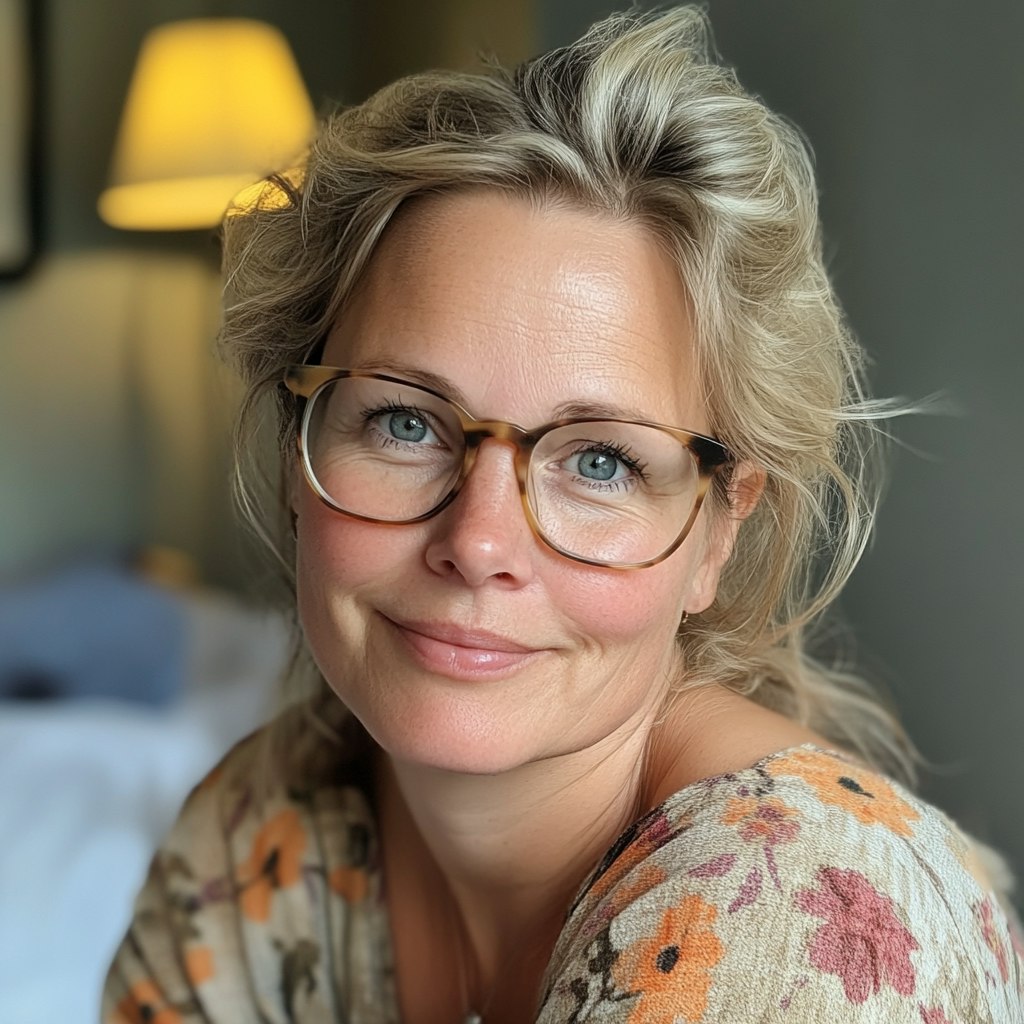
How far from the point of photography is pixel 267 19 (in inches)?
144

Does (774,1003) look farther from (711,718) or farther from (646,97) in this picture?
(646,97)

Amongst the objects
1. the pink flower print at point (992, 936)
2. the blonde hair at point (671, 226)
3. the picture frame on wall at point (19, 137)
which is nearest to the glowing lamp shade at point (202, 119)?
the picture frame on wall at point (19, 137)

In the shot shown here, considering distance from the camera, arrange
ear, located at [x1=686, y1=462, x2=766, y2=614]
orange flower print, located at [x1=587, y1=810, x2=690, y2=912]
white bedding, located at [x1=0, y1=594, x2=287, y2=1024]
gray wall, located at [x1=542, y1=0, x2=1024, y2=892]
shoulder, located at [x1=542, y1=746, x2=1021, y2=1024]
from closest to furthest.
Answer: shoulder, located at [x1=542, y1=746, x2=1021, y2=1024]
orange flower print, located at [x1=587, y1=810, x2=690, y2=912]
ear, located at [x1=686, y1=462, x2=766, y2=614]
gray wall, located at [x1=542, y1=0, x2=1024, y2=892]
white bedding, located at [x1=0, y1=594, x2=287, y2=1024]

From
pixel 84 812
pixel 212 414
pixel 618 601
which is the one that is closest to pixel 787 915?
pixel 618 601

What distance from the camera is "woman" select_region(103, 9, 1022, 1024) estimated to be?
2.56 ft

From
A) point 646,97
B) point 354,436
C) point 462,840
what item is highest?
point 646,97

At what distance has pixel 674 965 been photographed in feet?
2.42

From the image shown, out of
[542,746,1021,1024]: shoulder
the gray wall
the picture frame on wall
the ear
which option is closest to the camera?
[542,746,1021,1024]: shoulder

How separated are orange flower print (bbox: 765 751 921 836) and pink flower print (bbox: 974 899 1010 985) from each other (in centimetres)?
8

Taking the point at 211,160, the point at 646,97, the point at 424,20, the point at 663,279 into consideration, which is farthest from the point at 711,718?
the point at 424,20

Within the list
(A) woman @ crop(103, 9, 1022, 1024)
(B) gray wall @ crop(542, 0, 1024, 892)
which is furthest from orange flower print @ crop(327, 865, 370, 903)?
(B) gray wall @ crop(542, 0, 1024, 892)

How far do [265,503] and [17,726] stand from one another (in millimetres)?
1253

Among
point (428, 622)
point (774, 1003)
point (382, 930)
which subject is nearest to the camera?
point (774, 1003)

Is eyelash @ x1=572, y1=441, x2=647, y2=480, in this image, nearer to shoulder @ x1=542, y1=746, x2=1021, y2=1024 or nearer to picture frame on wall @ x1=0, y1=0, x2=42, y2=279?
shoulder @ x1=542, y1=746, x2=1021, y2=1024
